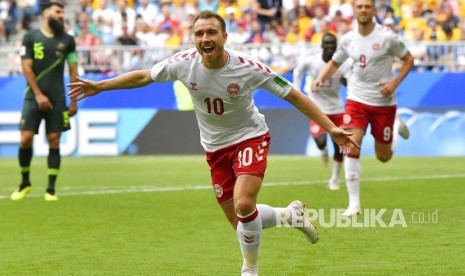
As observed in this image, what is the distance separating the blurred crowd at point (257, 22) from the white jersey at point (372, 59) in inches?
423

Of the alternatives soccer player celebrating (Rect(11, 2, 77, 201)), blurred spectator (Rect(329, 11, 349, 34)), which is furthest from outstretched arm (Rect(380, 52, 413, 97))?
blurred spectator (Rect(329, 11, 349, 34))

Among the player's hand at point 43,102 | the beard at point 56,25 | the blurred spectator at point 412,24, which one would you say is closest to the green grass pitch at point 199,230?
the player's hand at point 43,102

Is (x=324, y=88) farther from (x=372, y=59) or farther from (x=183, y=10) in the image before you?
(x=183, y=10)

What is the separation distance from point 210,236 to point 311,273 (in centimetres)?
259

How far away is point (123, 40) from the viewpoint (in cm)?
2770

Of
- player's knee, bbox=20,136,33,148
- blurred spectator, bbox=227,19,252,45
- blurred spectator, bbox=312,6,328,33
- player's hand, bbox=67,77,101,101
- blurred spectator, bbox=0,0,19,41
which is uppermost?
player's hand, bbox=67,77,101,101

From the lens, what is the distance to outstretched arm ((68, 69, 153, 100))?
880 centimetres

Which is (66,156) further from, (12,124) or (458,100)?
(458,100)

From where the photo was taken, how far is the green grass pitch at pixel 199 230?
31.0ft

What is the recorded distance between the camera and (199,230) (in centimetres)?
1196

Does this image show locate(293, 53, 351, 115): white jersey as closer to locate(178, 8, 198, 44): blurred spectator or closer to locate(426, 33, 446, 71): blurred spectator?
locate(426, 33, 446, 71): blurred spectator

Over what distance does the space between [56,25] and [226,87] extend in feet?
22.4

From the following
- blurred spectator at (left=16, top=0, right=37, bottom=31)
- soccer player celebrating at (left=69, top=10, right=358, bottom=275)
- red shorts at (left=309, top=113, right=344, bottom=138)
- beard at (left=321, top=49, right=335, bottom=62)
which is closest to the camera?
soccer player celebrating at (left=69, top=10, right=358, bottom=275)

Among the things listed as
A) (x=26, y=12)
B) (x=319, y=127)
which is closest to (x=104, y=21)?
(x=26, y=12)
